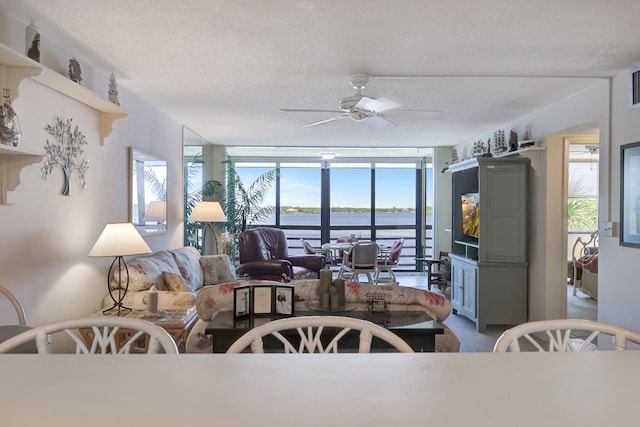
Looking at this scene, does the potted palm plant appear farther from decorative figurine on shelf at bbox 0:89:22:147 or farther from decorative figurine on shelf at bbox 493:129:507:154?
decorative figurine on shelf at bbox 0:89:22:147

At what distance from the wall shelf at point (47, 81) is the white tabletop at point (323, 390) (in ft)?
6.48

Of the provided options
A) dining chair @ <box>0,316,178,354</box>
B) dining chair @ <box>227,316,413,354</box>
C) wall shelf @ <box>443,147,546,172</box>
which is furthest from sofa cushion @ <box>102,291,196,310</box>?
wall shelf @ <box>443,147,546,172</box>

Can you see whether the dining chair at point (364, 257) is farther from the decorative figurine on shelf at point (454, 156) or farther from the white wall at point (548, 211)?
the white wall at point (548, 211)

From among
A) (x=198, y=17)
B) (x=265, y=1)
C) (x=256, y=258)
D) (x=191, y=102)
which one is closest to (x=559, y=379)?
(x=265, y=1)

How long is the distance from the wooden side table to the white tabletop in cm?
233

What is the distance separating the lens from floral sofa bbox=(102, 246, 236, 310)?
379cm

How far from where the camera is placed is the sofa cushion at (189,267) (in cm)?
499

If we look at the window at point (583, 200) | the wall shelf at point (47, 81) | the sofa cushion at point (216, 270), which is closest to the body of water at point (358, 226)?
the window at point (583, 200)

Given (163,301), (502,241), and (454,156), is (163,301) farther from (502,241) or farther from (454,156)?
(454,156)

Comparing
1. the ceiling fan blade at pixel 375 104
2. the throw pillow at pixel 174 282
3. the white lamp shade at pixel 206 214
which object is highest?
the ceiling fan blade at pixel 375 104

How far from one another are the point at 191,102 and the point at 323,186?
491 centimetres

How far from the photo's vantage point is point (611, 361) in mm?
1001

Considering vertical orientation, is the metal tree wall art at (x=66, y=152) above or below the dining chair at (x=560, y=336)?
above

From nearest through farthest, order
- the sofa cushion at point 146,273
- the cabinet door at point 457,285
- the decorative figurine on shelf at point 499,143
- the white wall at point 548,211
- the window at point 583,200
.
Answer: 1. the sofa cushion at point 146,273
2. the white wall at point 548,211
3. the cabinet door at point 457,285
4. the decorative figurine on shelf at point 499,143
5. the window at point 583,200
